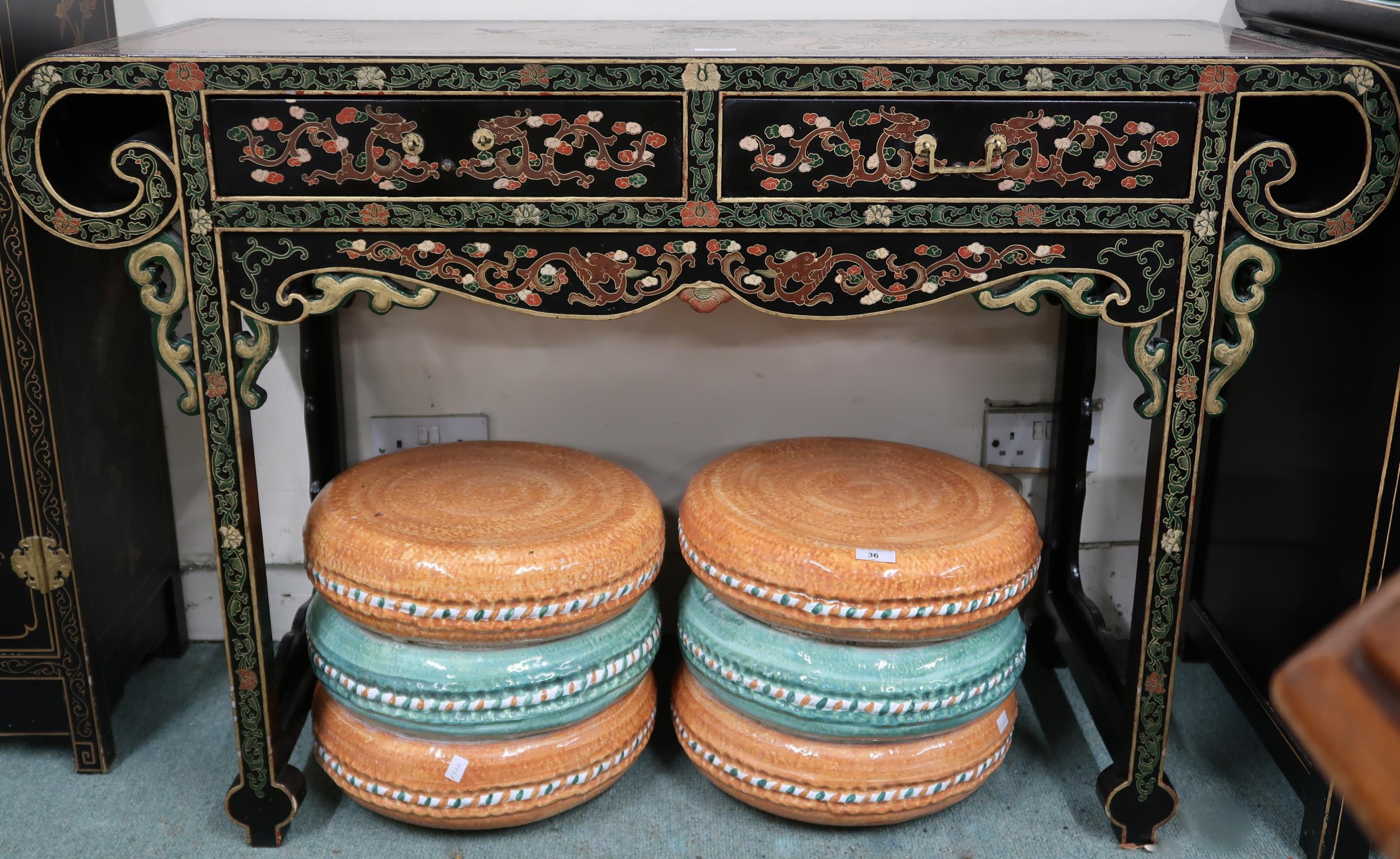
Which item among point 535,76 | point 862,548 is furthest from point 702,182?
point 862,548

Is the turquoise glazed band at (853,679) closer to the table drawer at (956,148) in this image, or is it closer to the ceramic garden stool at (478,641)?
the ceramic garden stool at (478,641)

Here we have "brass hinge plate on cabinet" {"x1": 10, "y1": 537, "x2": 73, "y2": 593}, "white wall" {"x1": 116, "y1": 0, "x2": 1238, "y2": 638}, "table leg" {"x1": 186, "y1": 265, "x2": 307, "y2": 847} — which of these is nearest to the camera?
"table leg" {"x1": 186, "y1": 265, "x2": 307, "y2": 847}

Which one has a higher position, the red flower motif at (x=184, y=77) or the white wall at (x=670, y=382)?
the red flower motif at (x=184, y=77)

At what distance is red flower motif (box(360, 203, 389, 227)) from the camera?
1.24 m

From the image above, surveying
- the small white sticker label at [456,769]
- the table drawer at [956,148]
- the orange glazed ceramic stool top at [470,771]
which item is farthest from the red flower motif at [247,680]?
the table drawer at [956,148]

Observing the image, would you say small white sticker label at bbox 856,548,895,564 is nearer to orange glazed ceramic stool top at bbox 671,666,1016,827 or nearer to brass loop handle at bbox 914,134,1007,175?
orange glazed ceramic stool top at bbox 671,666,1016,827

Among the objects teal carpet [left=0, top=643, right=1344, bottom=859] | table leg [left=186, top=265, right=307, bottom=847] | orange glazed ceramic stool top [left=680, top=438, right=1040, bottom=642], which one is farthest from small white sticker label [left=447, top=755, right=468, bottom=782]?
orange glazed ceramic stool top [left=680, top=438, right=1040, bottom=642]

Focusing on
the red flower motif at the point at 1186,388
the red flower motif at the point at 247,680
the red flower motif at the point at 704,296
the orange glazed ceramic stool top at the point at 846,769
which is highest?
the red flower motif at the point at 704,296

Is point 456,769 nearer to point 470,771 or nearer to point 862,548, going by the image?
point 470,771

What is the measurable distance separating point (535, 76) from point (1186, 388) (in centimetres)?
76

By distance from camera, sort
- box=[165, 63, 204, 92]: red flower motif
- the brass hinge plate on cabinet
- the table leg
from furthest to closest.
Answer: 1. the brass hinge plate on cabinet
2. the table leg
3. box=[165, 63, 204, 92]: red flower motif

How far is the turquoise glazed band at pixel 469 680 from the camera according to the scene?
55.1 inches

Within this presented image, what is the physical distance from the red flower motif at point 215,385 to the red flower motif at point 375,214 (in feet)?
0.79

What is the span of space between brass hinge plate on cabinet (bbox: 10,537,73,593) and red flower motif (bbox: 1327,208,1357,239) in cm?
151
